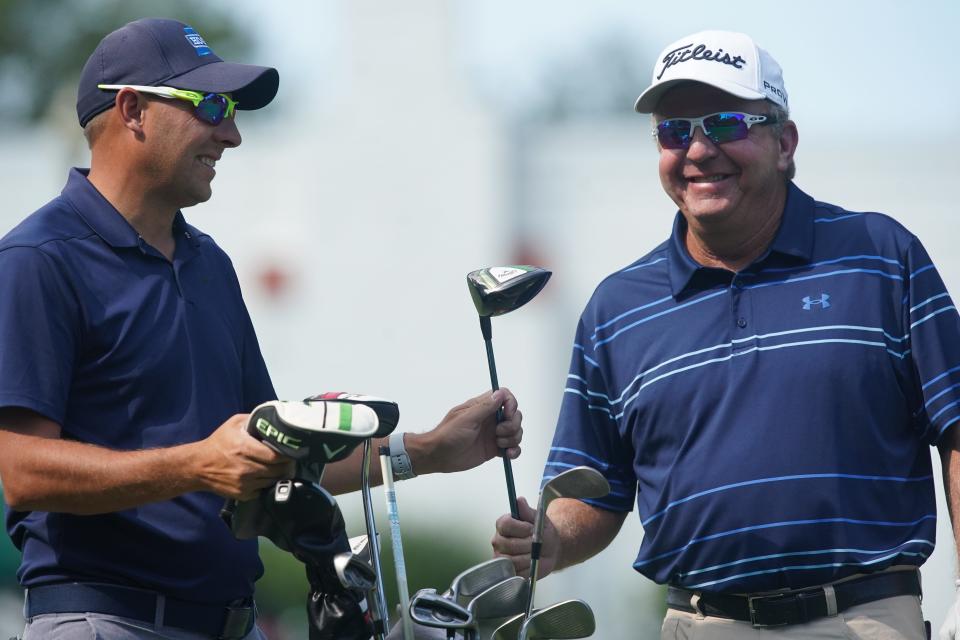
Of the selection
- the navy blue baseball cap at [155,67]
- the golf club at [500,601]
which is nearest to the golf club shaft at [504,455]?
the golf club at [500,601]

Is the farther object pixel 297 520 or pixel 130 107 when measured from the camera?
pixel 130 107

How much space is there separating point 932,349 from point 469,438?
5.15 ft

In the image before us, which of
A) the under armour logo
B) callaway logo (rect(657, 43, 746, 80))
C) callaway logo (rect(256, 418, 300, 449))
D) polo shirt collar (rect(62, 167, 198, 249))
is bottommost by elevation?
callaway logo (rect(256, 418, 300, 449))


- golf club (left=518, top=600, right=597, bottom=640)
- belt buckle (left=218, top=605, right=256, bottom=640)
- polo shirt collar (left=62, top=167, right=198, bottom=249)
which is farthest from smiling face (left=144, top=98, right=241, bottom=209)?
golf club (left=518, top=600, right=597, bottom=640)

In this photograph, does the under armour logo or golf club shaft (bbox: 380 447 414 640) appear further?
the under armour logo

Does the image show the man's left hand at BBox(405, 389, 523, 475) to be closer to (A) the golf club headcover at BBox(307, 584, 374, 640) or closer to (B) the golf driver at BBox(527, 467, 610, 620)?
(B) the golf driver at BBox(527, 467, 610, 620)

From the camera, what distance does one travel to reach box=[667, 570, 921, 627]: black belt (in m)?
4.71

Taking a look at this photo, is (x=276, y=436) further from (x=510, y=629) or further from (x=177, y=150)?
(x=177, y=150)

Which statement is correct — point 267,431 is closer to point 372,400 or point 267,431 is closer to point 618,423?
point 372,400

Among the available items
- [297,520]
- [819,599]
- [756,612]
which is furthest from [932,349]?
[297,520]

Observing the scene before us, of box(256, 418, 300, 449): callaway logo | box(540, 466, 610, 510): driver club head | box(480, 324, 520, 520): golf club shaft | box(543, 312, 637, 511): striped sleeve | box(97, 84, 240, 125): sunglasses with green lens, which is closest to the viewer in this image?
box(256, 418, 300, 449): callaway logo

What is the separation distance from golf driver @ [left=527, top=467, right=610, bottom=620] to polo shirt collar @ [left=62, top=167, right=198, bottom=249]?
151 centimetres

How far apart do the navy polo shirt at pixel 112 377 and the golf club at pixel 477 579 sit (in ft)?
2.21

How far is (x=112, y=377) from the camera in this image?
4.30m
